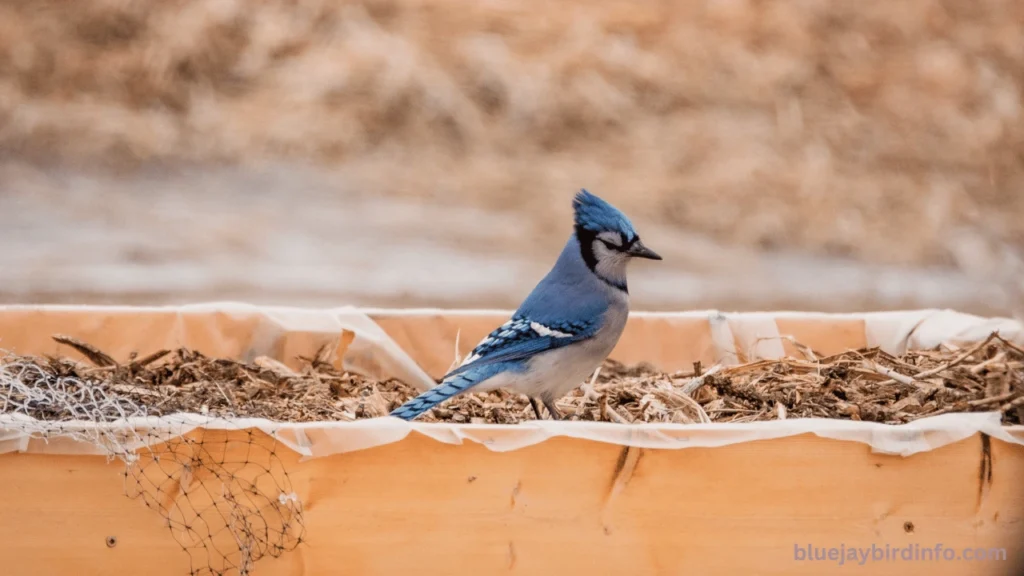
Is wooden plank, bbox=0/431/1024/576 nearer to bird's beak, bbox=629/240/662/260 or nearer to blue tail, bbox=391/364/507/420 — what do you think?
blue tail, bbox=391/364/507/420

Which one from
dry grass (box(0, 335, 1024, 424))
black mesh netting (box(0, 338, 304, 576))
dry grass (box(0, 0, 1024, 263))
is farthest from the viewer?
dry grass (box(0, 0, 1024, 263))

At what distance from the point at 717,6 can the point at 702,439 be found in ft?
14.0

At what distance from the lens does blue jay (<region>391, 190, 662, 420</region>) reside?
2.05 m

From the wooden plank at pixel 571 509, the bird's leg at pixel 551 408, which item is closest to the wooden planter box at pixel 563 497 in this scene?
the wooden plank at pixel 571 509

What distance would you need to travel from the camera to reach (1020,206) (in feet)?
16.4

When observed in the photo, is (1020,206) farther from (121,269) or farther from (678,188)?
(121,269)

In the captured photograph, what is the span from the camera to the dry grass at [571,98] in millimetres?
5070

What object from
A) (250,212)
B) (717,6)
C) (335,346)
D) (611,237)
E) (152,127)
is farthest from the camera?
(717,6)

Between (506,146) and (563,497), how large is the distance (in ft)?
11.9

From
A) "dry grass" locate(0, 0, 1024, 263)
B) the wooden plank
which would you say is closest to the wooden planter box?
the wooden plank

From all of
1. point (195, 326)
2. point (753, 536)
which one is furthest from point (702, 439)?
point (195, 326)

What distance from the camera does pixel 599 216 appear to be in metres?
2.18

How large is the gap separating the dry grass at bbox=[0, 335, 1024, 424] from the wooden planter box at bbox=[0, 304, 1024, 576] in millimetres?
181

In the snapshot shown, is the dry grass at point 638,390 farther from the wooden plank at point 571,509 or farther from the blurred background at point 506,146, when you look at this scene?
the blurred background at point 506,146
